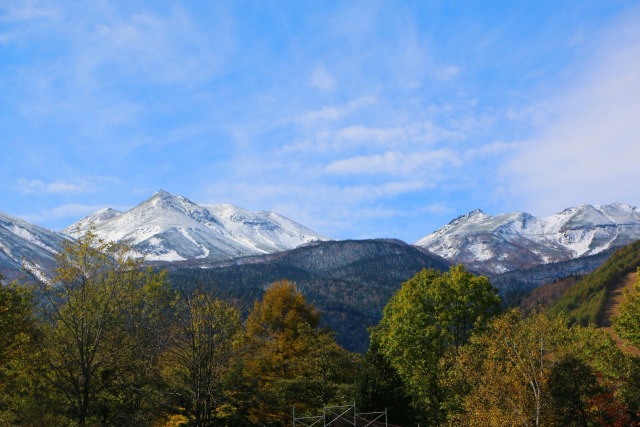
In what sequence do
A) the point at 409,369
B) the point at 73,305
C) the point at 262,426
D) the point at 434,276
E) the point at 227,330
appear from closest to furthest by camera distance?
the point at 73,305 → the point at 227,330 → the point at 262,426 → the point at 409,369 → the point at 434,276

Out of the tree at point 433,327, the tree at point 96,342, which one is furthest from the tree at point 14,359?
the tree at point 433,327

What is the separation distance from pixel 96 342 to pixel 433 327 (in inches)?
1062

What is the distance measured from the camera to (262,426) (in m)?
43.9

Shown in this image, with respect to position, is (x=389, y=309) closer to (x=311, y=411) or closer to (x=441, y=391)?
(x=441, y=391)

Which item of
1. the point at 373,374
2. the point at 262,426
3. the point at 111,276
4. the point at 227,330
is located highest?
the point at 111,276

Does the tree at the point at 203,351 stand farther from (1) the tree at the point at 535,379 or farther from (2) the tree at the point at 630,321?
(2) the tree at the point at 630,321

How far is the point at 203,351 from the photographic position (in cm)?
3522

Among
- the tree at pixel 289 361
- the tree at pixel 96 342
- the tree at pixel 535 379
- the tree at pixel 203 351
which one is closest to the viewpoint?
the tree at pixel 96 342

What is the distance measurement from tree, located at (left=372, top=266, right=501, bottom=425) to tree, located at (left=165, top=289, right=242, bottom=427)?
15.5m

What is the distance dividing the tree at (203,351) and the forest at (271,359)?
0.13 meters

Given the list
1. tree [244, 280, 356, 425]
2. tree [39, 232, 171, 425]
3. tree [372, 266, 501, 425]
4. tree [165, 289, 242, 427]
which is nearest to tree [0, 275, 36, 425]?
tree [39, 232, 171, 425]

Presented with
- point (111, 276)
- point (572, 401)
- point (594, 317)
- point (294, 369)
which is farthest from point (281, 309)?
point (594, 317)

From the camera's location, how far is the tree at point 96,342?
29672 millimetres

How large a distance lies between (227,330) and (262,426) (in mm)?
11217
